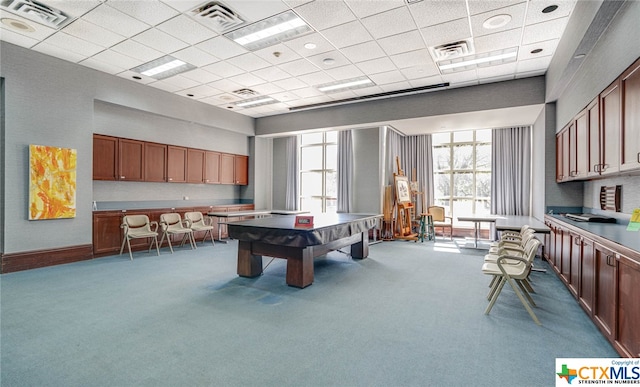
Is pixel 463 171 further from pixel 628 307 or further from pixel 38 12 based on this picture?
pixel 38 12

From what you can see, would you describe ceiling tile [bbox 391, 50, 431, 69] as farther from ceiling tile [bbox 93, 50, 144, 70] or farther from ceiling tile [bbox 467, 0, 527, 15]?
ceiling tile [bbox 93, 50, 144, 70]

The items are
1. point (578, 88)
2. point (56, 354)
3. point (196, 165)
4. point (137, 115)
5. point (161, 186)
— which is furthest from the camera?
point (196, 165)

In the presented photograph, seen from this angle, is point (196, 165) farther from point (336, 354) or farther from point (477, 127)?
point (477, 127)

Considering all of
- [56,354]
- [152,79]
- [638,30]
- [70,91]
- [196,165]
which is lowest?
[56,354]

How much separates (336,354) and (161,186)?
6.52 m

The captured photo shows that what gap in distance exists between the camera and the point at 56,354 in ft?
7.91

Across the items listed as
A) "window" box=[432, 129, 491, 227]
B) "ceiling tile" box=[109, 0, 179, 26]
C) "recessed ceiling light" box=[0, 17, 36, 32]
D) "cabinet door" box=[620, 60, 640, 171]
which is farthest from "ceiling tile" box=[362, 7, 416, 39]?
"window" box=[432, 129, 491, 227]

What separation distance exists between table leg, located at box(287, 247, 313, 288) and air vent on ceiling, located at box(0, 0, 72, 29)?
4.38 metres

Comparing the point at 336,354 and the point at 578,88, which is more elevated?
the point at 578,88

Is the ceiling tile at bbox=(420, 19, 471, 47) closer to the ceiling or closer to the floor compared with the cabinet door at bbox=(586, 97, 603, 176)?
closer to the ceiling

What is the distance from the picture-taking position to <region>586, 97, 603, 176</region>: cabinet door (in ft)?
11.2

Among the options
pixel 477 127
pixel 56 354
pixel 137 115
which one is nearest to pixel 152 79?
pixel 137 115

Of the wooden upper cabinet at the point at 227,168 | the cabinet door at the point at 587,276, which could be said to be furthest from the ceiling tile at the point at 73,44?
the cabinet door at the point at 587,276

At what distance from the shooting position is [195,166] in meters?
7.95
